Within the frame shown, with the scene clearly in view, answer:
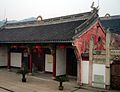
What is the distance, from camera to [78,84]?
56.6ft

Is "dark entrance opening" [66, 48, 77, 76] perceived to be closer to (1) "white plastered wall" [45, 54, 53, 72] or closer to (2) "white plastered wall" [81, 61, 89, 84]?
(1) "white plastered wall" [45, 54, 53, 72]

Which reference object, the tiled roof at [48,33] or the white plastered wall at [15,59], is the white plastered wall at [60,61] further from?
the white plastered wall at [15,59]

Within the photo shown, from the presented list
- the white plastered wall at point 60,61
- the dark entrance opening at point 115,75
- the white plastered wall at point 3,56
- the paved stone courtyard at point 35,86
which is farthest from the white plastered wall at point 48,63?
the dark entrance opening at point 115,75

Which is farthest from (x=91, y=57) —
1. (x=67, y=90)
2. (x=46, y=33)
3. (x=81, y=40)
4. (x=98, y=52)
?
(x=46, y=33)

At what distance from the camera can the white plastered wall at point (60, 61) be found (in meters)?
19.9

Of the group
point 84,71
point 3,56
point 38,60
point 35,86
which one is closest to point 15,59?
point 3,56

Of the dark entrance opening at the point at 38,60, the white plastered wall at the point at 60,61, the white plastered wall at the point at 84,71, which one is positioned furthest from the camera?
the dark entrance opening at the point at 38,60

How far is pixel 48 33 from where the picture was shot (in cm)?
2106

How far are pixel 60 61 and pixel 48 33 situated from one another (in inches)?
119

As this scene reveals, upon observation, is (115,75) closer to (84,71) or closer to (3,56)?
(84,71)

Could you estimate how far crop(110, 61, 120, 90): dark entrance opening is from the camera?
50.3ft

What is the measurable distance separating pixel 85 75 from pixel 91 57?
1.58 m

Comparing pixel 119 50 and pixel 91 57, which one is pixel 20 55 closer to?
pixel 91 57

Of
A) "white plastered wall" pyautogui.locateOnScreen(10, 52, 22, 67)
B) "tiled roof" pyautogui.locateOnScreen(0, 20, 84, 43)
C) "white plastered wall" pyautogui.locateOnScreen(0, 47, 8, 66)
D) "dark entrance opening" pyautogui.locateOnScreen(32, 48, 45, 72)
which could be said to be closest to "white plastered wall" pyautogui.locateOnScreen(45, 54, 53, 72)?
"dark entrance opening" pyautogui.locateOnScreen(32, 48, 45, 72)
